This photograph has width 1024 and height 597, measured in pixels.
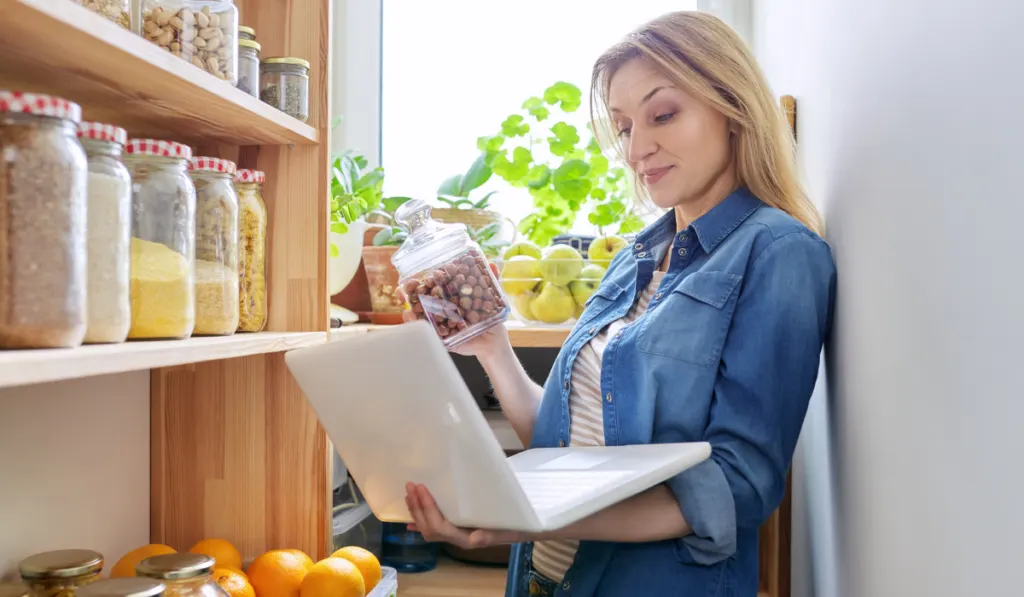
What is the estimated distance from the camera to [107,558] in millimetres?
1067

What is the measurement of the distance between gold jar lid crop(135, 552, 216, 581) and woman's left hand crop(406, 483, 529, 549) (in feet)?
0.74

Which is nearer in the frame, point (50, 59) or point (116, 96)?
point (50, 59)

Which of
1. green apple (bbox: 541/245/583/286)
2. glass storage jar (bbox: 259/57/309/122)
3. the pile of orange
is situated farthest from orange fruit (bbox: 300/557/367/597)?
green apple (bbox: 541/245/583/286)

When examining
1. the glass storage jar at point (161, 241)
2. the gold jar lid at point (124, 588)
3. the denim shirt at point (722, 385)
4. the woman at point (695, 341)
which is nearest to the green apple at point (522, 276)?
the woman at point (695, 341)

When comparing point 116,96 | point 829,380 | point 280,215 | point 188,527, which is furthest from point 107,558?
point 829,380

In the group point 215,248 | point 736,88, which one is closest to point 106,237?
point 215,248

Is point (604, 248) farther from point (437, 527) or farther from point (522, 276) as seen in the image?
point (437, 527)

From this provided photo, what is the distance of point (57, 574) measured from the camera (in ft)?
2.52

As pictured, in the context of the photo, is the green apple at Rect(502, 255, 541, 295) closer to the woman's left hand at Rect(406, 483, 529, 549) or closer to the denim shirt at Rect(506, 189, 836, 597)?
the denim shirt at Rect(506, 189, 836, 597)

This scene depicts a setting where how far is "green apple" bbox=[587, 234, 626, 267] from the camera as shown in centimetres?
158

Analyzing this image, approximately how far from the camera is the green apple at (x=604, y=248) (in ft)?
5.19

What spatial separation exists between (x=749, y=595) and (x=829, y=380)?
10.0 inches

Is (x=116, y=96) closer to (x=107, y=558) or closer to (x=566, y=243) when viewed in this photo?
(x=107, y=558)

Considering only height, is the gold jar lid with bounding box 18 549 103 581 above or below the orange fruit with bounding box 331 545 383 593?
above
